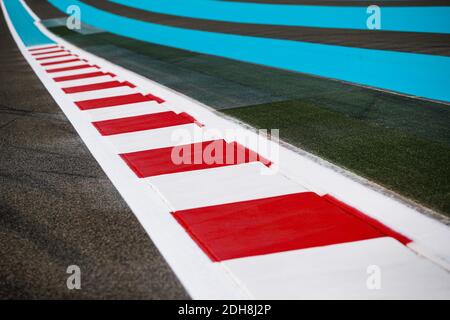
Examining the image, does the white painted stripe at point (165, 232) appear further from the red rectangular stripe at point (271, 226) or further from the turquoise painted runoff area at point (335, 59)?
the turquoise painted runoff area at point (335, 59)

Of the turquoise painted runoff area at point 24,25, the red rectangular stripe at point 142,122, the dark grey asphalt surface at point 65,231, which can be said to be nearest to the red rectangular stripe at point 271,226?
the dark grey asphalt surface at point 65,231

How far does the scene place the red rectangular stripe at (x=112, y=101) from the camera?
7.65m

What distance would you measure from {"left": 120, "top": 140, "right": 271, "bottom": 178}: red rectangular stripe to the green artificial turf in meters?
0.63

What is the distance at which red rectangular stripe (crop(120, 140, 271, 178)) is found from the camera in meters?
4.82

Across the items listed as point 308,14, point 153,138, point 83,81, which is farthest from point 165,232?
point 308,14

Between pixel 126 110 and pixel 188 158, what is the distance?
97.5 inches

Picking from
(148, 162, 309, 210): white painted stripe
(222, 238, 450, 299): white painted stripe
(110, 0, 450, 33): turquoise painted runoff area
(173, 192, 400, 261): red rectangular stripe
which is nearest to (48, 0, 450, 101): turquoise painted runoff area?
(110, 0, 450, 33): turquoise painted runoff area

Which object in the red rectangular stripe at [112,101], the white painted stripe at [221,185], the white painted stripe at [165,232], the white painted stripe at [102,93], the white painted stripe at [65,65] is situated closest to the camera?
the white painted stripe at [165,232]

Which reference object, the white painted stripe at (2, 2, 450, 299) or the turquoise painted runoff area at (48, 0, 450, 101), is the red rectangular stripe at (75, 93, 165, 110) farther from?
the turquoise painted runoff area at (48, 0, 450, 101)

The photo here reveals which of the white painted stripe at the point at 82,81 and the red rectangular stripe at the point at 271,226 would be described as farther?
the white painted stripe at the point at 82,81

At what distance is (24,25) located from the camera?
23109 mm

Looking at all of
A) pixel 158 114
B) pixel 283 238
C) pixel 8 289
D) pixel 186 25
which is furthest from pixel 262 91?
pixel 186 25

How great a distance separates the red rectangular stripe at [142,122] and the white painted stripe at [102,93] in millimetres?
1626

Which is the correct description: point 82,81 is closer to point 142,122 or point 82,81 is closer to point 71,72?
point 71,72
